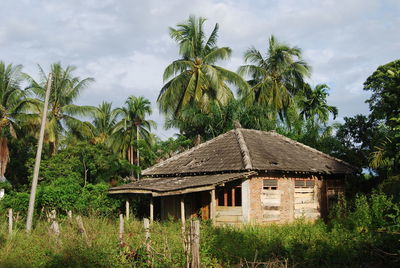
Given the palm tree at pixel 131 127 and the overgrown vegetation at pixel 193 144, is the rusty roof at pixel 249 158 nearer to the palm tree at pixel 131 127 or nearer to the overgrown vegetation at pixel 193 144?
the overgrown vegetation at pixel 193 144

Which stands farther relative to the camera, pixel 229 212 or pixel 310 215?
pixel 310 215

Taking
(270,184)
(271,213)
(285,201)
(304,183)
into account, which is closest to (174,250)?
(271,213)

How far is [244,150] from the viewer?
19.5 metres

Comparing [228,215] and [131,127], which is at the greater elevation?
[131,127]

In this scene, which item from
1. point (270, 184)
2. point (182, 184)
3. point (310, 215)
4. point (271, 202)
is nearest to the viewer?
point (182, 184)

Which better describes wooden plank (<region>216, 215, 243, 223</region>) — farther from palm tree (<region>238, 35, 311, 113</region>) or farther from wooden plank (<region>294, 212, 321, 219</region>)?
palm tree (<region>238, 35, 311, 113</region>)

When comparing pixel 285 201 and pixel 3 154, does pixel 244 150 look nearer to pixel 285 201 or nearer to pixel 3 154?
pixel 285 201

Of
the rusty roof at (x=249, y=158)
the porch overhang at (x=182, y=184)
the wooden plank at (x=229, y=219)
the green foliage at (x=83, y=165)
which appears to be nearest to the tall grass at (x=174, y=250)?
the porch overhang at (x=182, y=184)

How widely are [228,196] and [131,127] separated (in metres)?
20.1

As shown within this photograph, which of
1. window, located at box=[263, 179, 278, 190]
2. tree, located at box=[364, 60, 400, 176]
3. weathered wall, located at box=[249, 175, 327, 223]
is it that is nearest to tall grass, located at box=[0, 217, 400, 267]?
tree, located at box=[364, 60, 400, 176]

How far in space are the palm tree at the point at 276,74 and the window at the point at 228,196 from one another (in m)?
15.9

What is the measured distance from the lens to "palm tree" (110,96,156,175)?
37094 millimetres

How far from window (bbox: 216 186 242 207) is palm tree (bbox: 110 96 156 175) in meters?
18.9

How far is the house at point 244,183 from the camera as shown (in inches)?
712
